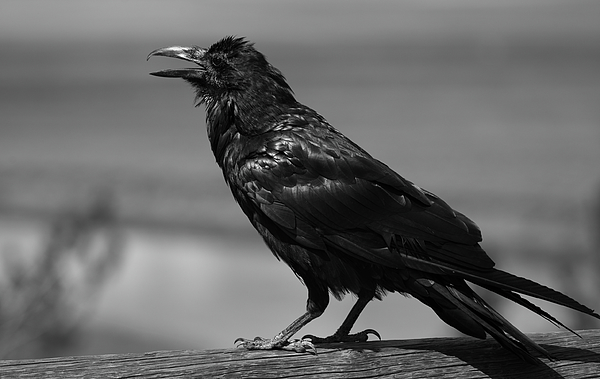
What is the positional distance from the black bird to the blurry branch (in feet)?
7.78

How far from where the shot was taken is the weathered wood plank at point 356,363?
2.85 metres

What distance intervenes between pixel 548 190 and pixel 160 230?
6699 mm

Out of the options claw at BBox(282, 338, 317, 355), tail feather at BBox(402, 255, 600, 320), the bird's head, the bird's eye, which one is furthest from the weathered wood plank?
the bird's eye

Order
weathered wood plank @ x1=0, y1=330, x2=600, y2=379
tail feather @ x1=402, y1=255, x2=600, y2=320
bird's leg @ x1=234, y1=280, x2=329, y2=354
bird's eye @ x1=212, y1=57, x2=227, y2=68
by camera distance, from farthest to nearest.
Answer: bird's eye @ x1=212, y1=57, x2=227, y2=68, bird's leg @ x1=234, y1=280, x2=329, y2=354, tail feather @ x1=402, y1=255, x2=600, y2=320, weathered wood plank @ x1=0, y1=330, x2=600, y2=379

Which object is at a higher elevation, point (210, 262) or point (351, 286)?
point (210, 262)

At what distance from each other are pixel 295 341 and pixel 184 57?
1745mm

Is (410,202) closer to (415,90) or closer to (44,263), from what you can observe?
(44,263)

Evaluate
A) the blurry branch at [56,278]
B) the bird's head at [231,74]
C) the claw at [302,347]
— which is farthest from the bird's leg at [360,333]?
the blurry branch at [56,278]

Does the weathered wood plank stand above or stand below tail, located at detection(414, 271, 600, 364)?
below

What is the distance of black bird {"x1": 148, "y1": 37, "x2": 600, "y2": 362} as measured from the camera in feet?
11.9

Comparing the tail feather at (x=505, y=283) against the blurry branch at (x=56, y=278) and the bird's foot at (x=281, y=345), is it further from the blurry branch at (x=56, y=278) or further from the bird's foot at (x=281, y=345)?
the blurry branch at (x=56, y=278)

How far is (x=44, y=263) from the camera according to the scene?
21.0 ft

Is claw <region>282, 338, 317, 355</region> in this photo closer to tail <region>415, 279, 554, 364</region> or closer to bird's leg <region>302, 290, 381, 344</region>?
tail <region>415, 279, 554, 364</region>

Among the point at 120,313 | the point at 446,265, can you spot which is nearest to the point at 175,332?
the point at 120,313
